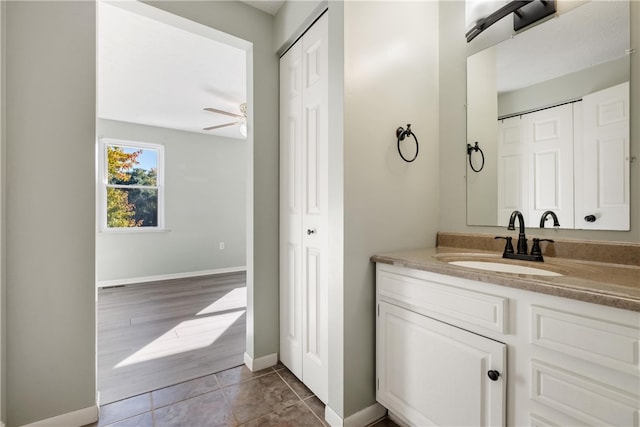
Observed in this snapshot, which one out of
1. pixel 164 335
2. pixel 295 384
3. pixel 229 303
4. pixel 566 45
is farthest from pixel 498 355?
pixel 229 303

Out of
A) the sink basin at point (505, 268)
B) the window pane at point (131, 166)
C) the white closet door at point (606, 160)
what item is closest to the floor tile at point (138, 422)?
the sink basin at point (505, 268)

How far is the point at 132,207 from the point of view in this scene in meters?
4.67

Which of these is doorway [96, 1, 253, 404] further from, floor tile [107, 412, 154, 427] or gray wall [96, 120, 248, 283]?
floor tile [107, 412, 154, 427]

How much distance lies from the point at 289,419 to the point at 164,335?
1674mm

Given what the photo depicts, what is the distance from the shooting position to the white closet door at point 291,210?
1.89 meters

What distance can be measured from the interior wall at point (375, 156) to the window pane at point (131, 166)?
450cm

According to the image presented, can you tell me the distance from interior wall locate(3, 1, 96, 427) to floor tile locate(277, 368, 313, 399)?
3.51ft

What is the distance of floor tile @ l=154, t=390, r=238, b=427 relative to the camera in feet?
5.03

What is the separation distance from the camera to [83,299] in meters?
1.49

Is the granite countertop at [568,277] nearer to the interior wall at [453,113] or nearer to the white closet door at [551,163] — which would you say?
the white closet door at [551,163]

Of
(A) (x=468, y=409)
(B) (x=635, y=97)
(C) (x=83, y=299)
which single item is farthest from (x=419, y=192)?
(C) (x=83, y=299)

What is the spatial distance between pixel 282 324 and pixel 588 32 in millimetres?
2357

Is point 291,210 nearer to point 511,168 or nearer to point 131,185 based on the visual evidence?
point 511,168

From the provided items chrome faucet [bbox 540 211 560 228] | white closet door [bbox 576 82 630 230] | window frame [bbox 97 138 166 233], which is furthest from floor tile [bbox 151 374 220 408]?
window frame [bbox 97 138 166 233]
